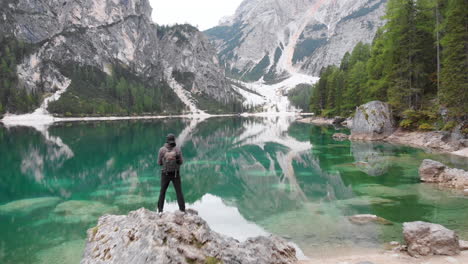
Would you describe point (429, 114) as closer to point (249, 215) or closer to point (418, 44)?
point (418, 44)

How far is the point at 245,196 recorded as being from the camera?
22.1 meters

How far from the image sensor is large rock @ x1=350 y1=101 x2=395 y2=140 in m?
46.8

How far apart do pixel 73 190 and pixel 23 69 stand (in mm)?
205025

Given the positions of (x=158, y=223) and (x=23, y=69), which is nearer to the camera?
(x=158, y=223)

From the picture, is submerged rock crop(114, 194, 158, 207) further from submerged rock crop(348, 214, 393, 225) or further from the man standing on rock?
submerged rock crop(348, 214, 393, 225)

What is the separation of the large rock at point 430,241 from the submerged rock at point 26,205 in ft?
64.5

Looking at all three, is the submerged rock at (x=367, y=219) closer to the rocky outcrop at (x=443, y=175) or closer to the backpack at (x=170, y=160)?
the rocky outcrop at (x=443, y=175)

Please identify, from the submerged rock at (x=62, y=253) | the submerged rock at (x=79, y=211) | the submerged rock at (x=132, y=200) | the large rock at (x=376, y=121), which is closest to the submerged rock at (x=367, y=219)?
the submerged rock at (x=132, y=200)

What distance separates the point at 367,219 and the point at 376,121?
3652 centimetres

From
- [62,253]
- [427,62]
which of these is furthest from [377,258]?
[427,62]

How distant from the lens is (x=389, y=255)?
36.4 feet

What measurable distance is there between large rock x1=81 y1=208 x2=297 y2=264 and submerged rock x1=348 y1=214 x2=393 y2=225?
713 cm

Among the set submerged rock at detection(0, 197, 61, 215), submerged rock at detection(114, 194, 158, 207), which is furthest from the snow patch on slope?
submerged rock at detection(114, 194, 158, 207)

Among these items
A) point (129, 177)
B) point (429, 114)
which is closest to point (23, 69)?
point (129, 177)
